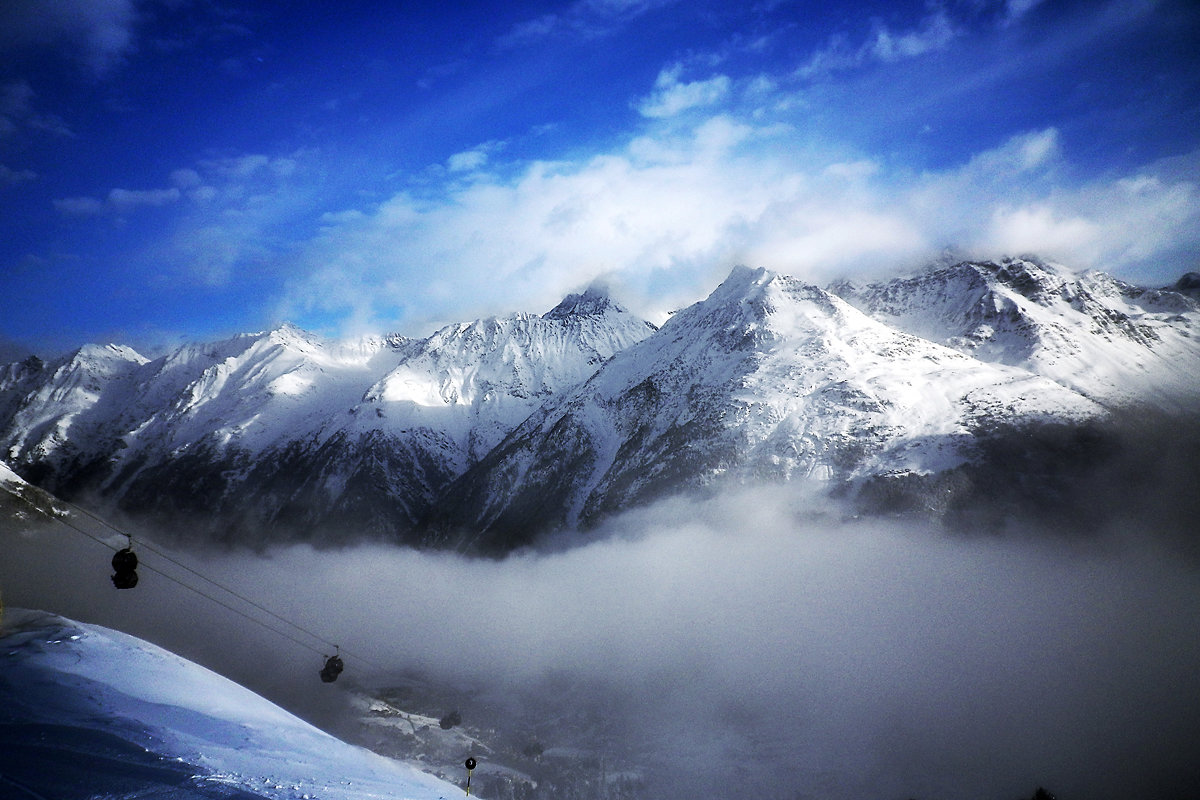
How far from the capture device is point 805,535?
14912 centimetres

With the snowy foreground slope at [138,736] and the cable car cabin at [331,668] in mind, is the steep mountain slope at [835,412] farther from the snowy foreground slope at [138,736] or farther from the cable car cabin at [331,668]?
the snowy foreground slope at [138,736]

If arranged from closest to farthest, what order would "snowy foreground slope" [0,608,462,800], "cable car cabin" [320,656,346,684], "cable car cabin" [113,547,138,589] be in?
"snowy foreground slope" [0,608,462,800]
"cable car cabin" [113,547,138,589]
"cable car cabin" [320,656,346,684]

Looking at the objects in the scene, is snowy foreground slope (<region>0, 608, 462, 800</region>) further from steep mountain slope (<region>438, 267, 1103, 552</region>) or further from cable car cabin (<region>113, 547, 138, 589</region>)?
steep mountain slope (<region>438, 267, 1103, 552</region>)

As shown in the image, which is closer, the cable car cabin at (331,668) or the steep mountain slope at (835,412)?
the cable car cabin at (331,668)

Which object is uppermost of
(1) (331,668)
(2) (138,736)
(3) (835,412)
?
(3) (835,412)

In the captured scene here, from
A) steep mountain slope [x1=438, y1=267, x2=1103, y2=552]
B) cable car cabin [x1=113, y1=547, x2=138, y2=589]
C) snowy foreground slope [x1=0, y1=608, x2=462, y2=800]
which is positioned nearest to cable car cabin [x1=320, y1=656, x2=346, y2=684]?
cable car cabin [x1=113, y1=547, x2=138, y2=589]

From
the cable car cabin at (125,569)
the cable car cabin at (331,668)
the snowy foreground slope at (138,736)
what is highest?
the snowy foreground slope at (138,736)

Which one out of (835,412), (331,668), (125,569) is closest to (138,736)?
(125,569)

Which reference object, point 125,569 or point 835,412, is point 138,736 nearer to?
point 125,569

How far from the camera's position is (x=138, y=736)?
10.7 meters

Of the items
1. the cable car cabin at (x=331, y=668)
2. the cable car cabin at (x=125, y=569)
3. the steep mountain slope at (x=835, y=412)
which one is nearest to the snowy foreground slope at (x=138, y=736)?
the cable car cabin at (x=125, y=569)

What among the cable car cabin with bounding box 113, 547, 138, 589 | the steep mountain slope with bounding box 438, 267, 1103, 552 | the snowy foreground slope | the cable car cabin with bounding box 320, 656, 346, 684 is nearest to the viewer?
the snowy foreground slope

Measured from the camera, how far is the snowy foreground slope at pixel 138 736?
967cm

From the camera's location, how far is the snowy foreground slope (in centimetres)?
967
